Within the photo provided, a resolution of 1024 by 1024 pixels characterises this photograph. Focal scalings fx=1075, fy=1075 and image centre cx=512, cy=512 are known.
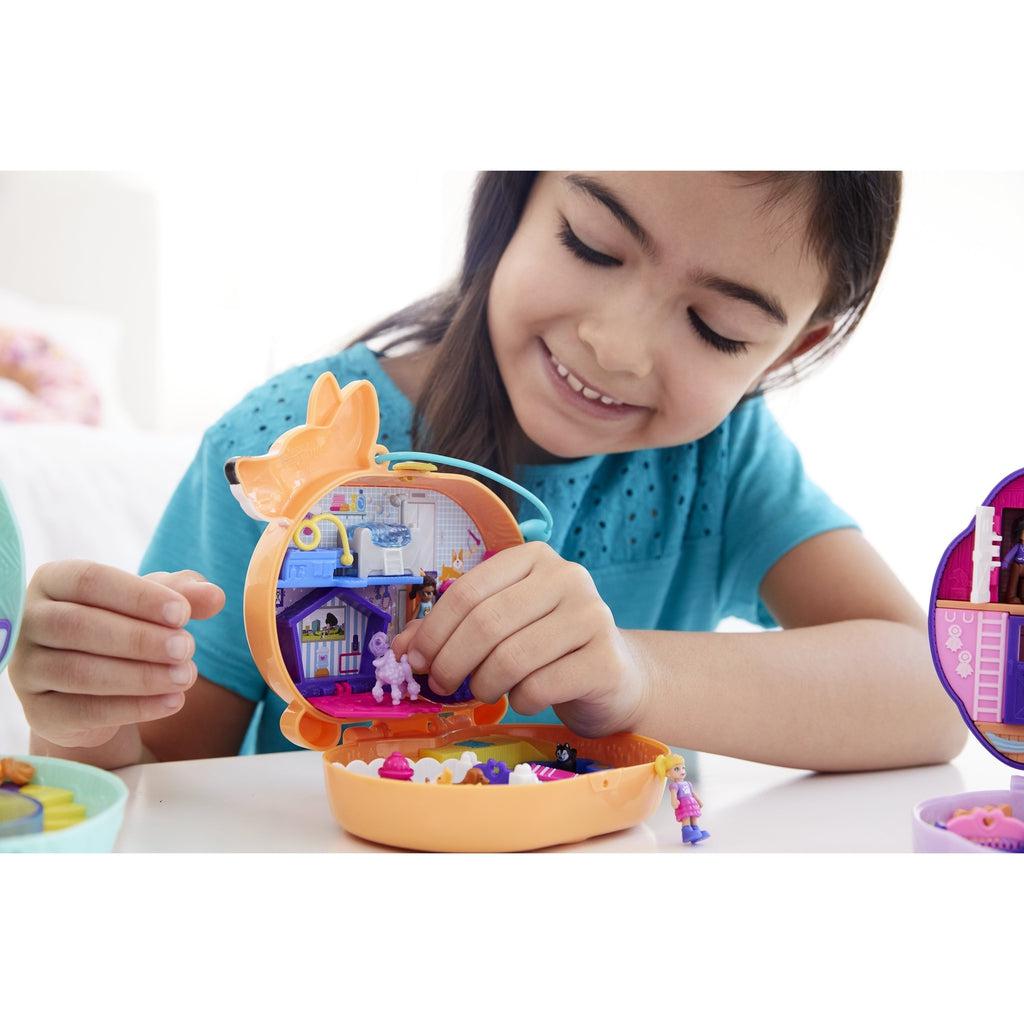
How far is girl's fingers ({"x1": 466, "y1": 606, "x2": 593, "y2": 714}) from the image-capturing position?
540 mm

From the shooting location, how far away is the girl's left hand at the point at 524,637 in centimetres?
54

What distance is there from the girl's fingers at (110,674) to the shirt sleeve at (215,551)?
0.76 feet

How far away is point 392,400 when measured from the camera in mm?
851

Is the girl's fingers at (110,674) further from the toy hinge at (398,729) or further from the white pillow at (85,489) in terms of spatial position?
the white pillow at (85,489)

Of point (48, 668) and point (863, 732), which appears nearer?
point (48, 668)

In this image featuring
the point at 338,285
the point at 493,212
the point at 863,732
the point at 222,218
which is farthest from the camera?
the point at 222,218

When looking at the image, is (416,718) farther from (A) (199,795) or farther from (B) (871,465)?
(B) (871,465)

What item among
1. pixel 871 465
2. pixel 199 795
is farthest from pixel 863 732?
pixel 871 465

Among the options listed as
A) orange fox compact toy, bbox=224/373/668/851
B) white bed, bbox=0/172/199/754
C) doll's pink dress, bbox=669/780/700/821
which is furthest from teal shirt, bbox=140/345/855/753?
white bed, bbox=0/172/199/754

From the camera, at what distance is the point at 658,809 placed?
0.56 metres

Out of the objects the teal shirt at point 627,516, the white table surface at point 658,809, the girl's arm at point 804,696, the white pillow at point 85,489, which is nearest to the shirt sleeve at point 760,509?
the teal shirt at point 627,516

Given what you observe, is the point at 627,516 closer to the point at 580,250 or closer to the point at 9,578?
the point at 580,250

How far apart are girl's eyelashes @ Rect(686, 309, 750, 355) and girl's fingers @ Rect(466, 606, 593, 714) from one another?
9.4 inches

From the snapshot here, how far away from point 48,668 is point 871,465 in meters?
0.99
